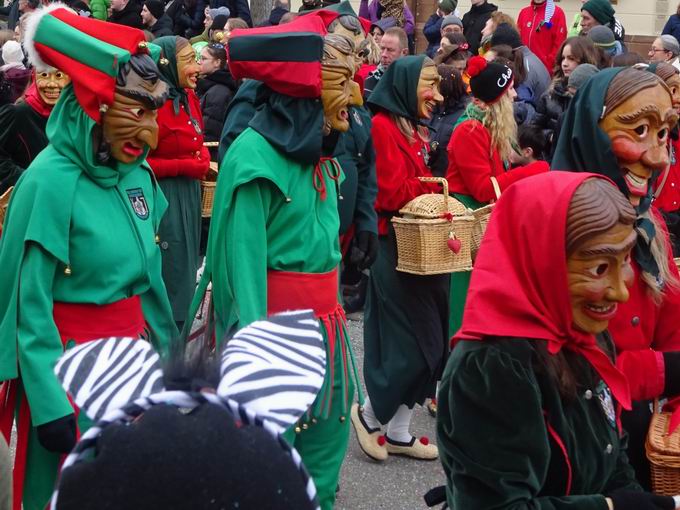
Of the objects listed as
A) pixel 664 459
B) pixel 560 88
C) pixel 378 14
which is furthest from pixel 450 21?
pixel 664 459

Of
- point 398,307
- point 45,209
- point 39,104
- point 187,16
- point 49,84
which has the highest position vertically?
point 45,209

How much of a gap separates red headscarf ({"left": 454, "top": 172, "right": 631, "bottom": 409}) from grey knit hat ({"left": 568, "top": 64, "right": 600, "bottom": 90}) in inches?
191

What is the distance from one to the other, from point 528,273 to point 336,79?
5.77 ft

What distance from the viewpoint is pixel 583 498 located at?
2299 mm

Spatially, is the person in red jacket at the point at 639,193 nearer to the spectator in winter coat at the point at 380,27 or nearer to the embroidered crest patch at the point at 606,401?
the embroidered crest patch at the point at 606,401

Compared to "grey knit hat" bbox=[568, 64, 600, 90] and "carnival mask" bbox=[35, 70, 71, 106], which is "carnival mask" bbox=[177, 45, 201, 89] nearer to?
"carnival mask" bbox=[35, 70, 71, 106]

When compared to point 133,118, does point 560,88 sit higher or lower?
lower

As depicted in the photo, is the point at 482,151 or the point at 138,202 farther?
the point at 482,151

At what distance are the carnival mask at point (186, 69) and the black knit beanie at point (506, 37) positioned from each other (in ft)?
13.0

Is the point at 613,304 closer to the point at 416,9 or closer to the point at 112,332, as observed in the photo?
the point at 112,332

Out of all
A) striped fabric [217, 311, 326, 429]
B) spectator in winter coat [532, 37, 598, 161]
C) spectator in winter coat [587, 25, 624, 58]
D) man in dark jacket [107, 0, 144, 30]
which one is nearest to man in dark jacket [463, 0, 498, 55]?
spectator in winter coat [587, 25, 624, 58]

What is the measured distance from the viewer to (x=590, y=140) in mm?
3361

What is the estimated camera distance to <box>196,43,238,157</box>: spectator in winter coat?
27.5 feet

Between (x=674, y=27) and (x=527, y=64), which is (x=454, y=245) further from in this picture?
(x=674, y=27)
